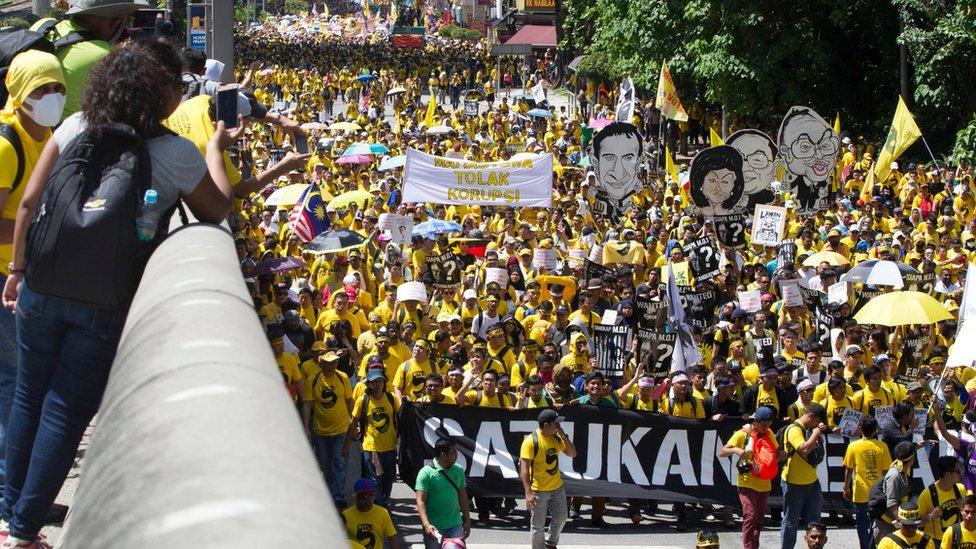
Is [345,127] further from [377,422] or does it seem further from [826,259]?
[377,422]

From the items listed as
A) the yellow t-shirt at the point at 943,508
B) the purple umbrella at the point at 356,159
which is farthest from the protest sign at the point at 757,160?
the purple umbrella at the point at 356,159

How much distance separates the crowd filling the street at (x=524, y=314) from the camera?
10.9 ft

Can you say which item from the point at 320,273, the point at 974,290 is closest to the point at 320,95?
the point at 320,273

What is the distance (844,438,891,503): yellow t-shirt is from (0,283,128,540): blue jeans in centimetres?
910

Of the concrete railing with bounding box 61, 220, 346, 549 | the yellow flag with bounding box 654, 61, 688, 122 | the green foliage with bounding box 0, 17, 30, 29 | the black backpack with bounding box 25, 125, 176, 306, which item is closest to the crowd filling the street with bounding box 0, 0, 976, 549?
the black backpack with bounding box 25, 125, 176, 306

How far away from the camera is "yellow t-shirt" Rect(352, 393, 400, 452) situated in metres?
11.7

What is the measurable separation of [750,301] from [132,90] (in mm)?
Answer: 12533

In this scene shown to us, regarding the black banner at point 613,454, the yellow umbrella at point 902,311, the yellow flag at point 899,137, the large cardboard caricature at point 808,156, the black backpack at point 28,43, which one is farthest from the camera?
the yellow flag at point 899,137

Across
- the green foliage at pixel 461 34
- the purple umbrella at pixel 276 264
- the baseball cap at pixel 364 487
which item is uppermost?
the green foliage at pixel 461 34

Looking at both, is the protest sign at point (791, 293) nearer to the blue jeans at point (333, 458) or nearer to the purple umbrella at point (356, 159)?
the blue jeans at point (333, 458)

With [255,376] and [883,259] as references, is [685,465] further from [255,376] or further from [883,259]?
[255,376]

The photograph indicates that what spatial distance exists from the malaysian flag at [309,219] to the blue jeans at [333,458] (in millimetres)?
5060

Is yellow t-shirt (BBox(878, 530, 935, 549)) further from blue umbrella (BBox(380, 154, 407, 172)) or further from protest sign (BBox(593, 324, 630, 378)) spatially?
blue umbrella (BBox(380, 154, 407, 172))

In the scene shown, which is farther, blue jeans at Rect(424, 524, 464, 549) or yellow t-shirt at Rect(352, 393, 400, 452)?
yellow t-shirt at Rect(352, 393, 400, 452)
